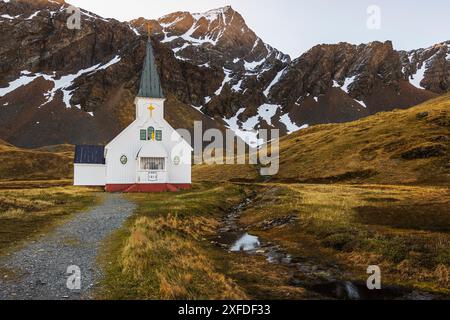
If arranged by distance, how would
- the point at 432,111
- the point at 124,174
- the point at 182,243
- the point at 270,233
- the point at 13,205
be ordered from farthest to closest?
1. the point at 432,111
2. the point at 124,174
3. the point at 13,205
4. the point at 270,233
5. the point at 182,243

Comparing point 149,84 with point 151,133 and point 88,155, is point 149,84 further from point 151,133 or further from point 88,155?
point 88,155

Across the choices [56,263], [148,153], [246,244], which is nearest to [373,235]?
[246,244]

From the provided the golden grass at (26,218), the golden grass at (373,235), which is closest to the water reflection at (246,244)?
the golden grass at (373,235)

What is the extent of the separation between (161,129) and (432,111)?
79133mm

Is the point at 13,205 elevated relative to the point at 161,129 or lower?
lower

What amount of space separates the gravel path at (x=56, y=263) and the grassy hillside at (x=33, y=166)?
88.4 m

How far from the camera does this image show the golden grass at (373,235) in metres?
17.8

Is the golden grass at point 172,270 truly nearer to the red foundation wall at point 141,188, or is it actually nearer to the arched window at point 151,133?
the red foundation wall at point 141,188

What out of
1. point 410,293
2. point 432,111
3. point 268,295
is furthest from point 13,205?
point 432,111

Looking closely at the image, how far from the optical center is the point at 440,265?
17328 millimetres

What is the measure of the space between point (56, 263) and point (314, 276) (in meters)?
11.3

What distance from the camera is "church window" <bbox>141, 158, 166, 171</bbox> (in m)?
56.4
